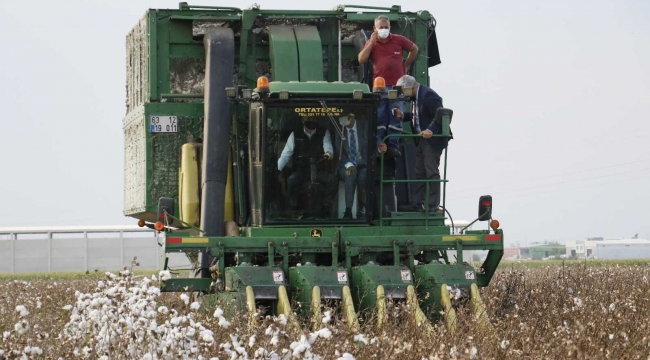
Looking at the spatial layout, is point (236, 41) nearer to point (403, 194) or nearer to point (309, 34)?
point (309, 34)

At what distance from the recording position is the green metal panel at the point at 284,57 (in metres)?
13.3

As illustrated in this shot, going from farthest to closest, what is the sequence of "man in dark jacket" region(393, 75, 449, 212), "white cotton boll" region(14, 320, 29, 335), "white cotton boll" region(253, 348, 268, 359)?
"man in dark jacket" region(393, 75, 449, 212), "white cotton boll" region(14, 320, 29, 335), "white cotton boll" region(253, 348, 268, 359)

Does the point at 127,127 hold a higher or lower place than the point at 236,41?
lower

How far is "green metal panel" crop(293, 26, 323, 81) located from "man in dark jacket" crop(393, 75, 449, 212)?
44.6 inches

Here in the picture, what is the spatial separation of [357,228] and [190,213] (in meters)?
1.96

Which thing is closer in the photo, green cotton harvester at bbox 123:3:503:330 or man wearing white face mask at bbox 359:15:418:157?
green cotton harvester at bbox 123:3:503:330

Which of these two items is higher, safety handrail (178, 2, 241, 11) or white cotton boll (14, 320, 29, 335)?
safety handrail (178, 2, 241, 11)

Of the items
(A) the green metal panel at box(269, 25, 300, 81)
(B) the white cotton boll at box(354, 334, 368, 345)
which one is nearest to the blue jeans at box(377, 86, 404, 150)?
(A) the green metal panel at box(269, 25, 300, 81)

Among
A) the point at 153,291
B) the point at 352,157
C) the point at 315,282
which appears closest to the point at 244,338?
the point at 153,291

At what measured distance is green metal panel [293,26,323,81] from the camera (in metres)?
13.3

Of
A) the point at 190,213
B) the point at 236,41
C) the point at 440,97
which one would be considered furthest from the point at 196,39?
the point at 440,97

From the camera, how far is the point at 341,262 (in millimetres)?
12484

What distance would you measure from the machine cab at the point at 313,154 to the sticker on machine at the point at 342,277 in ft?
2.85

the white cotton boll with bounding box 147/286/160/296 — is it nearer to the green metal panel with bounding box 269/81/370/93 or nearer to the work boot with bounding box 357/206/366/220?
the green metal panel with bounding box 269/81/370/93
